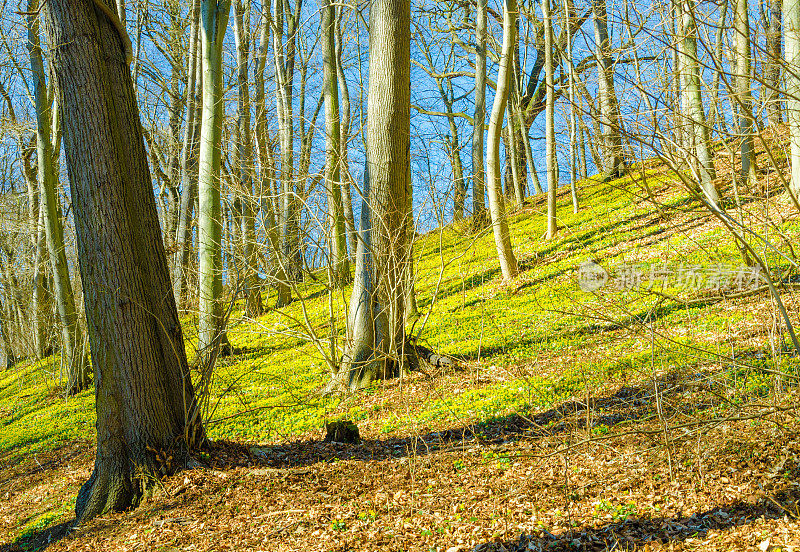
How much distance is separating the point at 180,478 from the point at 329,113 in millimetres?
11717

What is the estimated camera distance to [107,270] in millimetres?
4688

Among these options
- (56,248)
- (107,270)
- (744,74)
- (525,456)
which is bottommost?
(525,456)

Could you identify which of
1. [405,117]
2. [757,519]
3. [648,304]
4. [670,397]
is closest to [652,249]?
[648,304]

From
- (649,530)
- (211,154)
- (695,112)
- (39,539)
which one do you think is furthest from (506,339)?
(211,154)

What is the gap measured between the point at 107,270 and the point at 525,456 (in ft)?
12.3

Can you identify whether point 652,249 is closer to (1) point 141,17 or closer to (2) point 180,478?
(2) point 180,478

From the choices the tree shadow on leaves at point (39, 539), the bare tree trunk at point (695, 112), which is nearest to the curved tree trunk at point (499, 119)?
the bare tree trunk at point (695, 112)

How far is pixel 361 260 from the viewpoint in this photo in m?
7.45

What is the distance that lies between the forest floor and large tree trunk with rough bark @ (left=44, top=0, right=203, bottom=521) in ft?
1.07

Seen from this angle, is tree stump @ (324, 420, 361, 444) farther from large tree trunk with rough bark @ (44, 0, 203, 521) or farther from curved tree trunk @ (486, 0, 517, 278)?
curved tree trunk @ (486, 0, 517, 278)

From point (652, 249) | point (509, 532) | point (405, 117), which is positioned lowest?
point (509, 532)

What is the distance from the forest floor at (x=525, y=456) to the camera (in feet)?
11.6

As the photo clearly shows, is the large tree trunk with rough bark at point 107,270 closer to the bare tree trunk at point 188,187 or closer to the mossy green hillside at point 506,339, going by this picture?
the mossy green hillside at point 506,339

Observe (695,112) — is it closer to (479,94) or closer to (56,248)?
(479,94)
